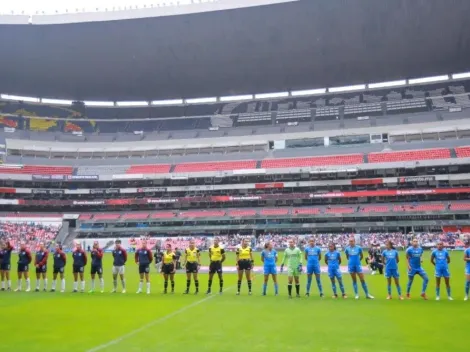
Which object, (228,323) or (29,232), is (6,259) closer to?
(228,323)

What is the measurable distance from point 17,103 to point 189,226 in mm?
35351

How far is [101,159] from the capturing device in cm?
6750

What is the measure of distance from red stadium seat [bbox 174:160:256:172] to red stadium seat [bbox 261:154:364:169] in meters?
2.15

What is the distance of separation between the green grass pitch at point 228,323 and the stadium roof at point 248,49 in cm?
3899

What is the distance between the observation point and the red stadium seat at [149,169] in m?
63.5

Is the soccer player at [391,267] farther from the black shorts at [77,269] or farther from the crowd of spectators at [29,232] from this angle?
the crowd of spectators at [29,232]

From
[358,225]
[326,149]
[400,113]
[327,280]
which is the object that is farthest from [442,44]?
[327,280]

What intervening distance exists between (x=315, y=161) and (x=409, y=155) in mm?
11796

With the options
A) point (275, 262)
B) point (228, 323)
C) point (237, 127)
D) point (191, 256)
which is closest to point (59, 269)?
point (191, 256)

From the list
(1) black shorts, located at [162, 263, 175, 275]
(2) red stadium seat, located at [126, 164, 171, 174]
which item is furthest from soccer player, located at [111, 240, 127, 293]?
(2) red stadium seat, located at [126, 164, 171, 174]

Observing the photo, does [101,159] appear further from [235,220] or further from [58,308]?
[58,308]

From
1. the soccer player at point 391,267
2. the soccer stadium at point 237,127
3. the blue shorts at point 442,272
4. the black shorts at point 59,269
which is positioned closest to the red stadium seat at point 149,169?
the soccer stadium at point 237,127

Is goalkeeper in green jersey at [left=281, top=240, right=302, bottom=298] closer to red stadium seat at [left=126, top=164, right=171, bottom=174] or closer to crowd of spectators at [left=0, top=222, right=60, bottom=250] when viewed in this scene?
crowd of spectators at [left=0, top=222, right=60, bottom=250]

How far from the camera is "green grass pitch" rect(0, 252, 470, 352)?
811cm
